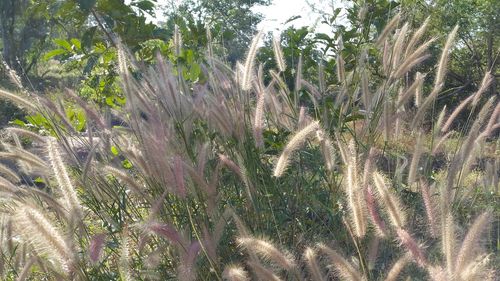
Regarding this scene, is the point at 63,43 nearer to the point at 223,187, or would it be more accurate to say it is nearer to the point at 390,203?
the point at 223,187

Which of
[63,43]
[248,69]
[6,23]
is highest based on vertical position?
[248,69]

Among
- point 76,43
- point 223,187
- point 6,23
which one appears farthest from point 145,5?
point 6,23

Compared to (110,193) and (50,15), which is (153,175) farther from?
(50,15)

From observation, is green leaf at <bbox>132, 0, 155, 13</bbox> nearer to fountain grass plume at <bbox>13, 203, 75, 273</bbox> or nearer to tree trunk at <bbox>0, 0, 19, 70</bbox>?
fountain grass plume at <bbox>13, 203, 75, 273</bbox>

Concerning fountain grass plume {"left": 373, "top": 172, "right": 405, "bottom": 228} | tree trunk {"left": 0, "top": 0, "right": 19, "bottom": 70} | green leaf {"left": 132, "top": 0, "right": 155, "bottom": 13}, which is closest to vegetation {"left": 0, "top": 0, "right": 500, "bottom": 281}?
fountain grass plume {"left": 373, "top": 172, "right": 405, "bottom": 228}

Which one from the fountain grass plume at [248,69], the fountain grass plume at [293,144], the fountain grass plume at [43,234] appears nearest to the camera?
the fountain grass plume at [43,234]

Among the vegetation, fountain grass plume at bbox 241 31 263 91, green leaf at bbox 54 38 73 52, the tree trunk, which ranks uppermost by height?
fountain grass plume at bbox 241 31 263 91

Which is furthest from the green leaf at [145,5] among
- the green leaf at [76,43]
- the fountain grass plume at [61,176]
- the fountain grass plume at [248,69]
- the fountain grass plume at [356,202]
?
the fountain grass plume at [356,202]

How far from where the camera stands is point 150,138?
2.15 meters

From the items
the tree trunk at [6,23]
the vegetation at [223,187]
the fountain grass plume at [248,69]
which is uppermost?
the fountain grass plume at [248,69]

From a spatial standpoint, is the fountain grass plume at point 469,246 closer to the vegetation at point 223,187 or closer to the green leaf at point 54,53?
the vegetation at point 223,187

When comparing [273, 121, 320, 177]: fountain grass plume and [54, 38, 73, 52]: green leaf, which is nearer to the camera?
[273, 121, 320, 177]: fountain grass plume

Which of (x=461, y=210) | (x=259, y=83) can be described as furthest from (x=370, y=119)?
(x=461, y=210)

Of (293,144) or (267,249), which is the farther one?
(293,144)
